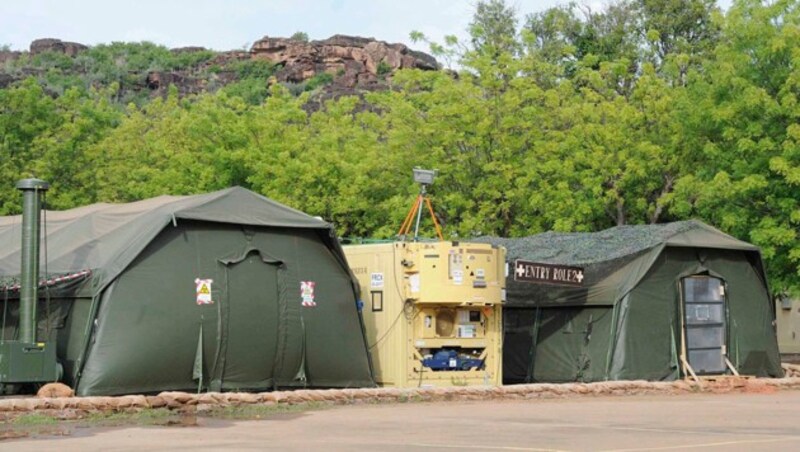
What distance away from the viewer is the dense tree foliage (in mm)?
30500

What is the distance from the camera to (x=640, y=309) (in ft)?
74.7

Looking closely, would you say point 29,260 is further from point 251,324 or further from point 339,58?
point 339,58

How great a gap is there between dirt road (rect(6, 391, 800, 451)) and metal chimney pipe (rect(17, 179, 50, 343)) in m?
3.64

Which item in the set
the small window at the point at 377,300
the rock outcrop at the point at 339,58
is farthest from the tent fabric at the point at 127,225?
the rock outcrop at the point at 339,58

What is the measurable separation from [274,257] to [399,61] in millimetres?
135554

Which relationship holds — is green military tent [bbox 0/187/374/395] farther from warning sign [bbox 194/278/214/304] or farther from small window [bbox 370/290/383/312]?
small window [bbox 370/290/383/312]

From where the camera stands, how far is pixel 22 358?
17453mm

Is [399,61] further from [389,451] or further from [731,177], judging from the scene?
[389,451]

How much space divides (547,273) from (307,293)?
4121 mm

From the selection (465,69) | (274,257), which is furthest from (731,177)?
(274,257)

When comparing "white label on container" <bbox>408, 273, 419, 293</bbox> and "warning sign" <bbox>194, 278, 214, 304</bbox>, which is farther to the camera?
"white label on container" <bbox>408, 273, 419, 293</bbox>

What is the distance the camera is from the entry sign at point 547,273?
21.3m

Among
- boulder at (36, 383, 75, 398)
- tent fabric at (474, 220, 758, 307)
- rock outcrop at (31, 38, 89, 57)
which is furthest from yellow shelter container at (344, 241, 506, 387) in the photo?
rock outcrop at (31, 38, 89, 57)

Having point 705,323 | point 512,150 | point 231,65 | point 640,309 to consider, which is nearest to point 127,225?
point 640,309
